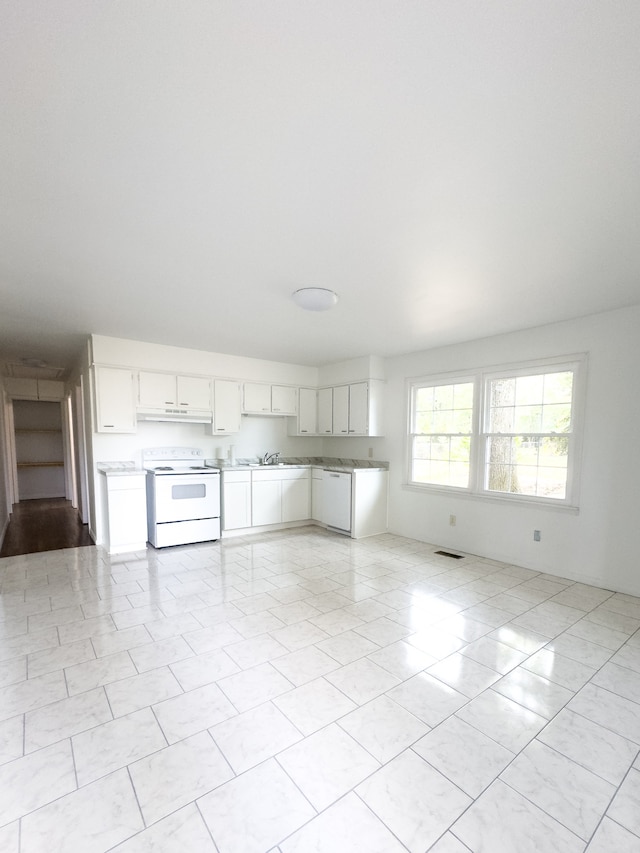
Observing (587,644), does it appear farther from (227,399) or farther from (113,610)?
(227,399)

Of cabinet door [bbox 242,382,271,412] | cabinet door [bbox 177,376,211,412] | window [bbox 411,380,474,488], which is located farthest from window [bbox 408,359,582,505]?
cabinet door [bbox 177,376,211,412]

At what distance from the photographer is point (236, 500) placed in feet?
16.8

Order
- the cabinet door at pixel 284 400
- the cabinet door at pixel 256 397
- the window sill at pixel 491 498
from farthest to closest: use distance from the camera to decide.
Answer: the cabinet door at pixel 284 400
the cabinet door at pixel 256 397
the window sill at pixel 491 498

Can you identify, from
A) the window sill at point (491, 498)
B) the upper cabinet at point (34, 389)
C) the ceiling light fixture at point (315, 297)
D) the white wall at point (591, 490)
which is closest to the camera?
the ceiling light fixture at point (315, 297)

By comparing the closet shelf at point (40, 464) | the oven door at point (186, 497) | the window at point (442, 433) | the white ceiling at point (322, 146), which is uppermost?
the white ceiling at point (322, 146)

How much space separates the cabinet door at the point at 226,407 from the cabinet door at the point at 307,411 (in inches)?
42.6

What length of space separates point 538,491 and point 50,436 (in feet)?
32.9

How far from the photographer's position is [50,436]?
890 centimetres

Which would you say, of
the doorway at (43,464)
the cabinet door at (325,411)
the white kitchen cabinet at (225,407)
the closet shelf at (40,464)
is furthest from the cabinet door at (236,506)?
the closet shelf at (40,464)

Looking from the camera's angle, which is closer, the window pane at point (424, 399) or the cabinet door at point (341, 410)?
the window pane at point (424, 399)

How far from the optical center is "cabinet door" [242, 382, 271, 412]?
18.3ft

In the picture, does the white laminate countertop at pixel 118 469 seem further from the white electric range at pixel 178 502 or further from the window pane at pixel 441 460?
the window pane at pixel 441 460

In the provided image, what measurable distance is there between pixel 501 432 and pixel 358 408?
6.49ft

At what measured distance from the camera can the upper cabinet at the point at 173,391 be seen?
4.70 meters
